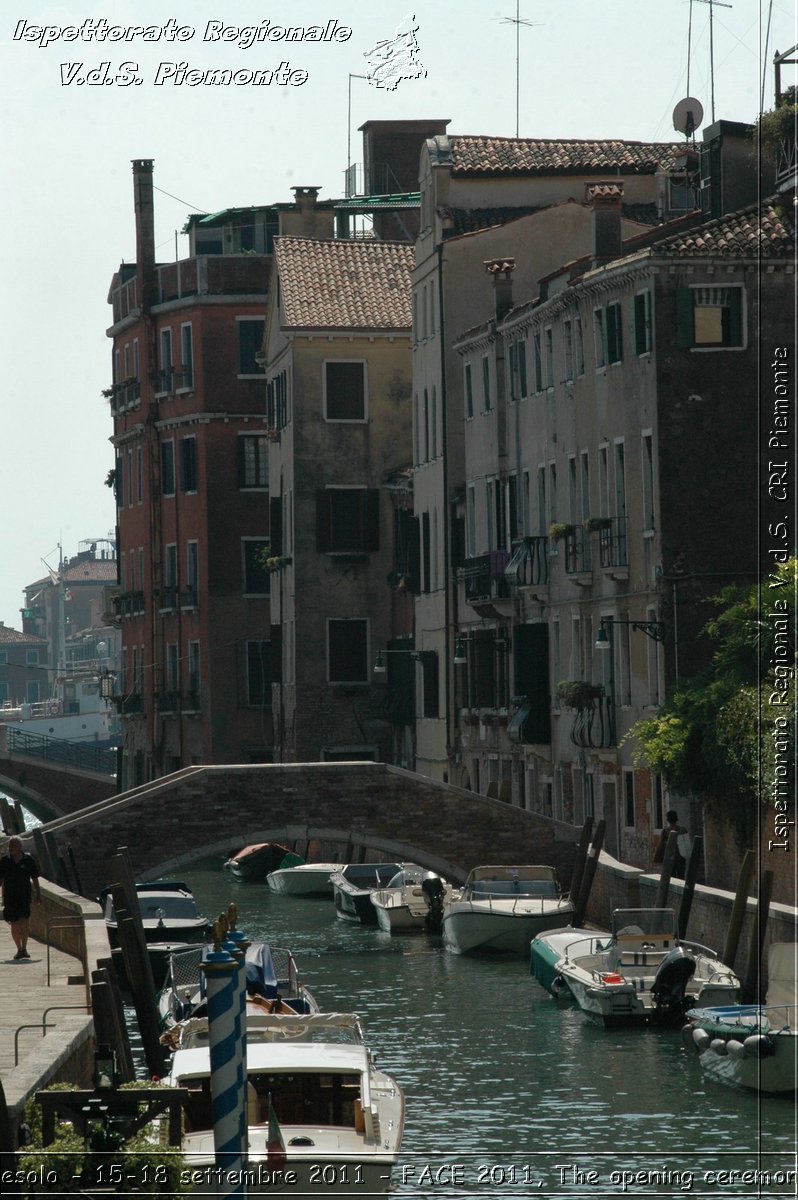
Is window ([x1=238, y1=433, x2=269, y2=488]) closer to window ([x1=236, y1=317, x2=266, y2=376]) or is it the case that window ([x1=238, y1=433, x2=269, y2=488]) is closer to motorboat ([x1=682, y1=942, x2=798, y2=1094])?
window ([x1=236, y1=317, x2=266, y2=376])

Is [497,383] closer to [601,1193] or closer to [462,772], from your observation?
[462,772]

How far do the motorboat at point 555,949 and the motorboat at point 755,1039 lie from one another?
16.1 ft

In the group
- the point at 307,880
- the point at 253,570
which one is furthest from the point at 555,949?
the point at 253,570

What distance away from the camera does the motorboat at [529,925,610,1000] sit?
27625 millimetres

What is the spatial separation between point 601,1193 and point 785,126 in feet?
49.9

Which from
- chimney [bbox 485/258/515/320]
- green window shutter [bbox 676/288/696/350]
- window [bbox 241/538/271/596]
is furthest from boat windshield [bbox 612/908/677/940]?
window [bbox 241/538/271/596]

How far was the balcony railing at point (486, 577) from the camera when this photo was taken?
1582 inches

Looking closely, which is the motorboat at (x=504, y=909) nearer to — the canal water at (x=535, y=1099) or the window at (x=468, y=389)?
the canal water at (x=535, y=1099)

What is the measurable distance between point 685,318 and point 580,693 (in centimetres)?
639

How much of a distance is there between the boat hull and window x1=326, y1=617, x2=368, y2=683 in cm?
1768

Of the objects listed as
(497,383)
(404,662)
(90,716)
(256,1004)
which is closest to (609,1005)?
(256,1004)

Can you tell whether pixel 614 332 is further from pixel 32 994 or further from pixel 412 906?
pixel 32 994

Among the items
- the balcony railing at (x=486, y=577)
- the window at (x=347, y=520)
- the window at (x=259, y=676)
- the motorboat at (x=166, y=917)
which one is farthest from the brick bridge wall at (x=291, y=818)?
the window at (x=259, y=676)

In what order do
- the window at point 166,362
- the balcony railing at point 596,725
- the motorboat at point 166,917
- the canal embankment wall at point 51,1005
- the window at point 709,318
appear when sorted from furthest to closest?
the window at point 166,362
the balcony railing at point 596,725
the motorboat at point 166,917
the window at point 709,318
the canal embankment wall at point 51,1005
